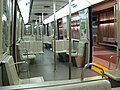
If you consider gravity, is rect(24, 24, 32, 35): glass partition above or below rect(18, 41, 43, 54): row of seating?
above

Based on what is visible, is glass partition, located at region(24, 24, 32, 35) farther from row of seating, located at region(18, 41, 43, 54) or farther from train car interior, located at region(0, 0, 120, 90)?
row of seating, located at region(18, 41, 43, 54)

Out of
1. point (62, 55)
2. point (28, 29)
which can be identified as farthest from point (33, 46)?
point (28, 29)

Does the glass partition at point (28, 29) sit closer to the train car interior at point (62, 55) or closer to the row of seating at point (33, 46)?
the train car interior at point (62, 55)

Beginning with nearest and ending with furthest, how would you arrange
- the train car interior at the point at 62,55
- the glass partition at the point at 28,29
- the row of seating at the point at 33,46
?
the train car interior at the point at 62,55
the row of seating at the point at 33,46
the glass partition at the point at 28,29

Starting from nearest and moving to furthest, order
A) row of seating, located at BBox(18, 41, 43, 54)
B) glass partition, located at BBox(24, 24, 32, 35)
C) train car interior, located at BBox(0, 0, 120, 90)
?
train car interior, located at BBox(0, 0, 120, 90), row of seating, located at BBox(18, 41, 43, 54), glass partition, located at BBox(24, 24, 32, 35)

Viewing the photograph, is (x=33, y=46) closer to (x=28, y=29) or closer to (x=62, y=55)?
(x=62, y=55)

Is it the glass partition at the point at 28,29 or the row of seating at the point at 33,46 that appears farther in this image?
the glass partition at the point at 28,29

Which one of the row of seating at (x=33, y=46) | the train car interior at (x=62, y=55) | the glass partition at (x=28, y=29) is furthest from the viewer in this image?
the glass partition at (x=28, y=29)

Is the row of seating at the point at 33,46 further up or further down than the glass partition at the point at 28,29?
further down

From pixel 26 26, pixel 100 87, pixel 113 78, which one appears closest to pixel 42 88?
pixel 100 87

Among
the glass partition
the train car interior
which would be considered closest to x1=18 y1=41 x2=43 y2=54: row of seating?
the train car interior

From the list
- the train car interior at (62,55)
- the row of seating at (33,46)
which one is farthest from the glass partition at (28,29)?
the row of seating at (33,46)

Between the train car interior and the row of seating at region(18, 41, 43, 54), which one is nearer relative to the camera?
the train car interior

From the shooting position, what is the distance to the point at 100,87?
161 cm
